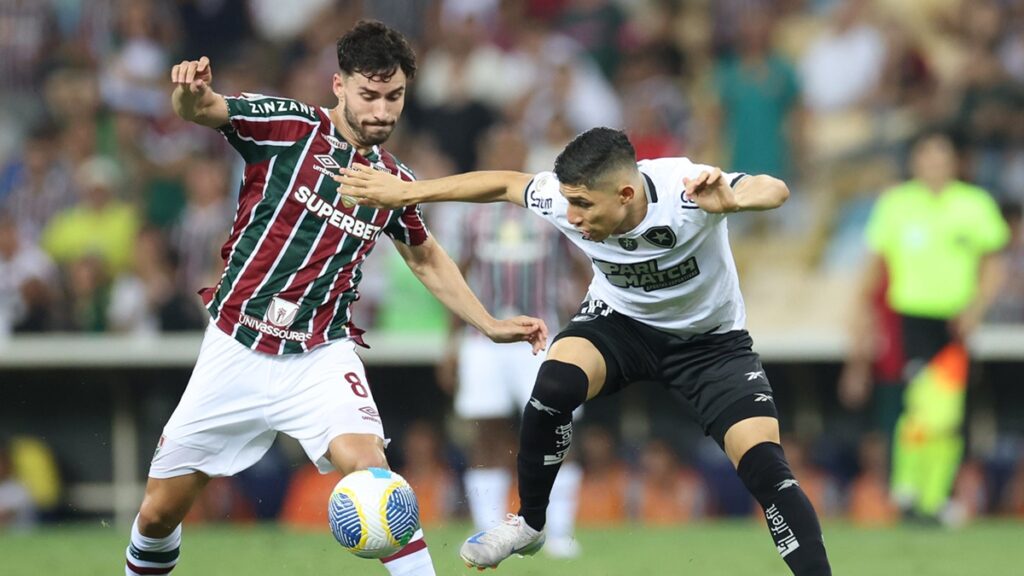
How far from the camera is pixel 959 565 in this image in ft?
32.6

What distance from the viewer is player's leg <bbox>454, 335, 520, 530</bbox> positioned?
38.6 feet

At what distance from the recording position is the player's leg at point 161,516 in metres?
6.98

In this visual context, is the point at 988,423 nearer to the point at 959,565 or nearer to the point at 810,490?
the point at 810,490

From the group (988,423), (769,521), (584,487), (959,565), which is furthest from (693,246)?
(988,423)

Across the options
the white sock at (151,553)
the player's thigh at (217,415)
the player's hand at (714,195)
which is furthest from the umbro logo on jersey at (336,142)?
the white sock at (151,553)

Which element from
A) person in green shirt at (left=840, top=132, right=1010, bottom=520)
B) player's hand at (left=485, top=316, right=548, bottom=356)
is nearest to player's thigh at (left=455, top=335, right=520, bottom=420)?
person in green shirt at (left=840, top=132, right=1010, bottom=520)

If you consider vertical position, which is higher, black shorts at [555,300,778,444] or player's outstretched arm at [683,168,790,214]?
player's outstretched arm at [683,168,790,214]

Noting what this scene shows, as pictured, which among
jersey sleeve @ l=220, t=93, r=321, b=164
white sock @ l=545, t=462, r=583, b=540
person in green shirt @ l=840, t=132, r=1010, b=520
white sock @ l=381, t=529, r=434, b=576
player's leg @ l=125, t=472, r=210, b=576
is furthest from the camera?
person in green shirt @ l=840, t=132, r=1010, b=520

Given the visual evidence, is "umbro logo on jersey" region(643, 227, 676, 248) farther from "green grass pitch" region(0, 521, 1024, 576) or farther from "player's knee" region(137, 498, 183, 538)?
"green grass pitch" region(0, 521, 1024, 576)

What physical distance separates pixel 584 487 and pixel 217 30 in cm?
611

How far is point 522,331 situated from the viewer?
7133 millimetres

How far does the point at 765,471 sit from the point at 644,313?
41.3 inches

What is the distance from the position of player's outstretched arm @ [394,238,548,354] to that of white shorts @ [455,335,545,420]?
4263 mm

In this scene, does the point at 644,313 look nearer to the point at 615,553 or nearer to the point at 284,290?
the point at 284,290
